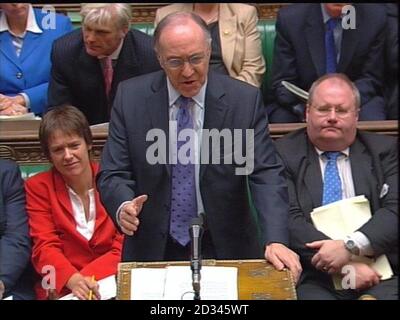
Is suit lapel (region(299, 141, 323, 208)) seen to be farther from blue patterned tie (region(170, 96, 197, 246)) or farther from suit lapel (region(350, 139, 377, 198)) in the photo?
blue patterned tie (region(170, 96, 197, 246))

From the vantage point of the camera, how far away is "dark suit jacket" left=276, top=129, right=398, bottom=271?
9.06 feet

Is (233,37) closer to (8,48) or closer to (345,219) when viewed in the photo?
(8,48)

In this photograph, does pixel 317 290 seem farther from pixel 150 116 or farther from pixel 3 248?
pixel 3 248

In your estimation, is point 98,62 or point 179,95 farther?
point 98,62

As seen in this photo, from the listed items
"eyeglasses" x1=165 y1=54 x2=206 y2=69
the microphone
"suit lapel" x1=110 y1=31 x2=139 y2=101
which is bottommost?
the microphone

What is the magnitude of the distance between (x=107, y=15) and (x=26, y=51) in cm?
43

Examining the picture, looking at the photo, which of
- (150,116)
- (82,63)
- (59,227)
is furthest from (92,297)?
(82,63)

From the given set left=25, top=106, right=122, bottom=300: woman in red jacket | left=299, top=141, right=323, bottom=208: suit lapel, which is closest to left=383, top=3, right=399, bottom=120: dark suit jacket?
left=299, top=141, right=323, bottom=208: suit lapel

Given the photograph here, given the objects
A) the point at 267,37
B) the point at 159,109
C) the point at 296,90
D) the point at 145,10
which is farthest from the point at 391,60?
the point at 159,109

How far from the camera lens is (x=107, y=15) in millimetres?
3107

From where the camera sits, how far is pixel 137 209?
2342mm

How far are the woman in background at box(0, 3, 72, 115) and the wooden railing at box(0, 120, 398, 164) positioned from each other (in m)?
0.28

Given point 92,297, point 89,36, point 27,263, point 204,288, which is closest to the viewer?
point 204,288
